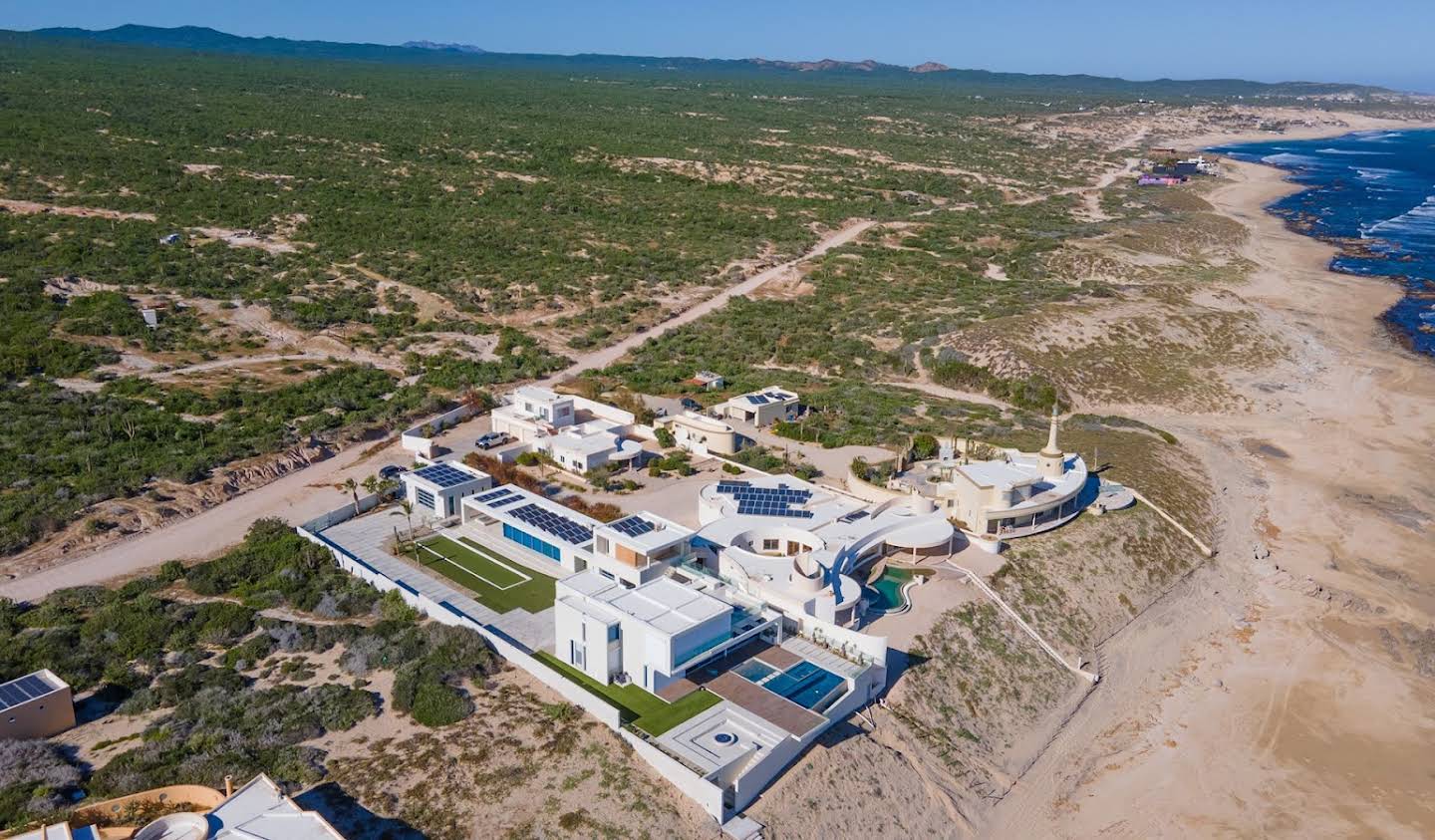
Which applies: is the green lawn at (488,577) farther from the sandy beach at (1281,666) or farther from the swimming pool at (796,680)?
the sandy beach at (1281,666)

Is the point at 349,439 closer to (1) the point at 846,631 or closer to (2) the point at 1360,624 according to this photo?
(1) the point at 846,631

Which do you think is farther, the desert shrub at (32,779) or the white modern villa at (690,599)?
the white modern villa at (690,599)

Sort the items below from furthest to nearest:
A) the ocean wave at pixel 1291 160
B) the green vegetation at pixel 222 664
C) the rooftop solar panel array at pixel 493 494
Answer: the ocean wave at pixel 1291 160 → the rooftop solar panel array at pixel 493 494 → the green vegetation at pixel 222 664

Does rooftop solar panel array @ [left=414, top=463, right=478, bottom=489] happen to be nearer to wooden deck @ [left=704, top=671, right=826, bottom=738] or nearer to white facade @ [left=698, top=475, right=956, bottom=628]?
white facade @ [left=698, top=475, right=956, bottom=628]

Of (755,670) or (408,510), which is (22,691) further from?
(755,670)

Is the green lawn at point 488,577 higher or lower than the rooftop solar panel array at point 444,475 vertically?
lower

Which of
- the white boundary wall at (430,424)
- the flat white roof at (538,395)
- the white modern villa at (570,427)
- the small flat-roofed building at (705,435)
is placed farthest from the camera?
the flat white roof at (538,395)

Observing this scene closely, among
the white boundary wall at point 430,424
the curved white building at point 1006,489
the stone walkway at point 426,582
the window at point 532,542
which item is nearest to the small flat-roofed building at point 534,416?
the white boundary wall at point 430,424
